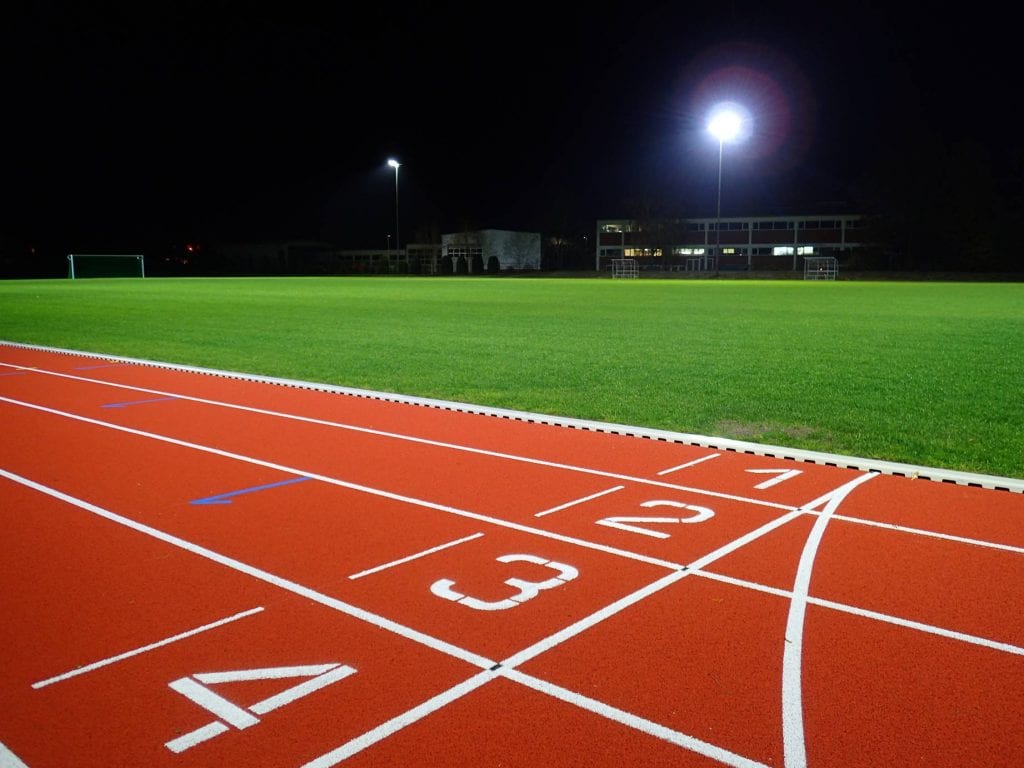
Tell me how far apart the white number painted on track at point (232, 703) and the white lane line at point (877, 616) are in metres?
2.11

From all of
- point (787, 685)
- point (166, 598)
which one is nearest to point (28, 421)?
point (166, 598)

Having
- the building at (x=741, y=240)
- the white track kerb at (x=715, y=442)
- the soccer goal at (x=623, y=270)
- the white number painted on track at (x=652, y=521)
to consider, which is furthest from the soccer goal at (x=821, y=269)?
the white number painted on track at (x=652, y=521)

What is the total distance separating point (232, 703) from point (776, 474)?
4708mm

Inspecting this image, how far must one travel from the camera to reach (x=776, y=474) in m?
6.64

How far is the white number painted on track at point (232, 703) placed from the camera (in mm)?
3083

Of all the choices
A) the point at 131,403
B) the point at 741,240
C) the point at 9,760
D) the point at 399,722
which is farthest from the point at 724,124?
the point at 9,760

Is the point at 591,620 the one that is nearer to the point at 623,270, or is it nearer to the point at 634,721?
the point at 634,721

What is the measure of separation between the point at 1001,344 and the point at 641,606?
13.9 metres

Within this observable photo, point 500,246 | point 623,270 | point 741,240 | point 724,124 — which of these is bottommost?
point 623,270

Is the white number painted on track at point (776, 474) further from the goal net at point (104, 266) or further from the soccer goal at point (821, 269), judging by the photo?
the goal net at point (104, 266)

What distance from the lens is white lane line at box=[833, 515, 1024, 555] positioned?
16.2 ft

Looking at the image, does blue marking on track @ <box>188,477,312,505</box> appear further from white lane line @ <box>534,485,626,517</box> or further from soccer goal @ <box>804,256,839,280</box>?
soccer goal @ <box>804,256,839,280</box>

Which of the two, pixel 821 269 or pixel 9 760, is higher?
pixel 821 269

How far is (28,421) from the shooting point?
890cm
